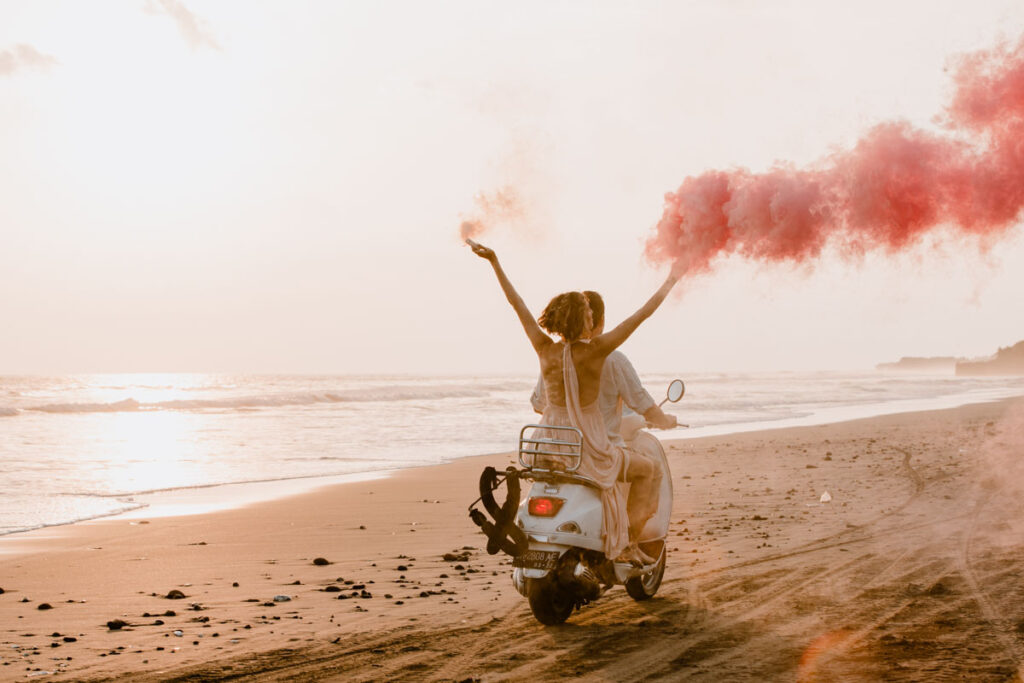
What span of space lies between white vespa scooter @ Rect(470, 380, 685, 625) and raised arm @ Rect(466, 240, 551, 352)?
55 cm

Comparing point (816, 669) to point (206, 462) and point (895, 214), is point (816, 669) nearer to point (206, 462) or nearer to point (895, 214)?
point (895, 214)

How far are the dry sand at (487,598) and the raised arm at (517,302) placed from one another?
5.76 ft

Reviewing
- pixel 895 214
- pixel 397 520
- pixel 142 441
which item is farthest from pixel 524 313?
pixel 142 441

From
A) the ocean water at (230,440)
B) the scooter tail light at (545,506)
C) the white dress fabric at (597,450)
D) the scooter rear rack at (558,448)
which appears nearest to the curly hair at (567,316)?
the white dress fabric at (597,450)

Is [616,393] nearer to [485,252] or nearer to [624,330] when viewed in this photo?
[624,330]

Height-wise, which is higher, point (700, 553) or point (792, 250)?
point (792, 250)

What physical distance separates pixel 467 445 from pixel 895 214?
13.6 metres

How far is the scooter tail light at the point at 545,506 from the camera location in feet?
18.5

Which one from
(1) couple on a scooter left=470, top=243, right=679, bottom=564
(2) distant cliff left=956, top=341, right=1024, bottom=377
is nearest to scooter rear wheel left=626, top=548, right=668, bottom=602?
(1) couple on a scooter left=470, top=243, right=679, bottom=564

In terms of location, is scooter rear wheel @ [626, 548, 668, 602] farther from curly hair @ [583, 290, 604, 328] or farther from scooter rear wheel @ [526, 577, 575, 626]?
curly hair @ [583, 290, 604, 328]

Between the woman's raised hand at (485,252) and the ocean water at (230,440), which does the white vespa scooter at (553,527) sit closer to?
the woman's raised hand at (485,252)

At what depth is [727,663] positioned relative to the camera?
191 inches

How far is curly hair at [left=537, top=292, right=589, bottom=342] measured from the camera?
571 cm

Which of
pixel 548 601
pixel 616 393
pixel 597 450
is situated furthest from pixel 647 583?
pixel 616 393
